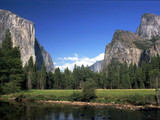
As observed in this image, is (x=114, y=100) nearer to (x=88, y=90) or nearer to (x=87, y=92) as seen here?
(x=88, y=90)

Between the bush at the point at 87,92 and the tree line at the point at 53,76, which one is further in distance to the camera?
the tree line at the point at 53,76

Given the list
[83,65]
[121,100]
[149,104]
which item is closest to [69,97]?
[121,100]

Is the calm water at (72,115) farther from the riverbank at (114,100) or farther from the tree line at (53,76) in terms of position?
the tree line at (53,76)

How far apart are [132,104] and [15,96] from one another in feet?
115

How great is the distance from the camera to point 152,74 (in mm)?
43562

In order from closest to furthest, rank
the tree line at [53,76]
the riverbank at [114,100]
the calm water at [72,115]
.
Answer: the calm water at [72,115] < the riverbank at [114,100] < the tree line at [53,76]

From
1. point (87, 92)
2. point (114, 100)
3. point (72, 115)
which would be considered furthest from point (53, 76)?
point (72, 115)

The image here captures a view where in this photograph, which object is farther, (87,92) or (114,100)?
(87,92)

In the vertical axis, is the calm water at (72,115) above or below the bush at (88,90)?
below

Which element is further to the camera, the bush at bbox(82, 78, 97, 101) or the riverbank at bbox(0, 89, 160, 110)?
the bush at bbox(82, 78, 97, 101)

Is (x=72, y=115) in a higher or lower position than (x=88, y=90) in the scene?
lower

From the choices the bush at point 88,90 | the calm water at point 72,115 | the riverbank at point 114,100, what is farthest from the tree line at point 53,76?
the calm water at point 72,115

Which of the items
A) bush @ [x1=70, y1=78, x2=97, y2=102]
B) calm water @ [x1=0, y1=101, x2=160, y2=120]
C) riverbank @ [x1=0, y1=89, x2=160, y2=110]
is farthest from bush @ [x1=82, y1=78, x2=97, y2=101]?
calm water @ [x1=0, y1=101, x2=160, y2=120]

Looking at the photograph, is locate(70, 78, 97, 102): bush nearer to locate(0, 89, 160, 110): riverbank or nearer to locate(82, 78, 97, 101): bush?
locate(82, 78, 97, 101): bush
